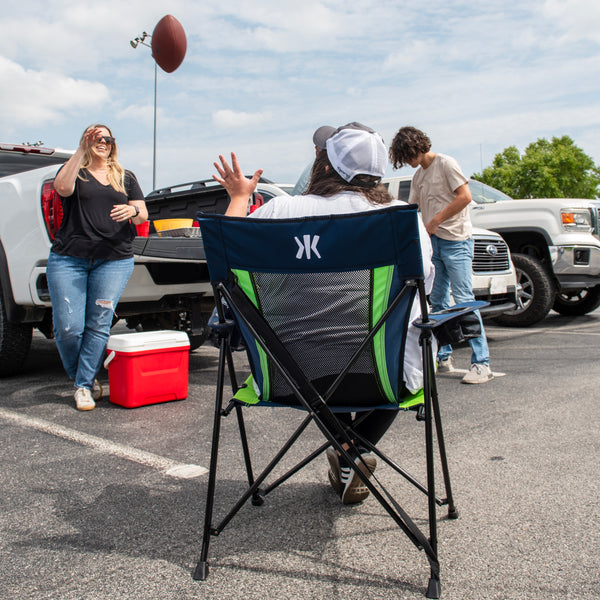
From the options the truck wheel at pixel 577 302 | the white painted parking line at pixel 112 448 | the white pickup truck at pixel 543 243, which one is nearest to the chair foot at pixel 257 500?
the white painted parking line at pixel 112 448

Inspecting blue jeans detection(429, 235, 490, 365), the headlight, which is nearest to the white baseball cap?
blue jeans detection(429, 235, 490, 365)

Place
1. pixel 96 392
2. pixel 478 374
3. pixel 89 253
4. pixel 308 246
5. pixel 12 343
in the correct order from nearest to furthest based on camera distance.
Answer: pixel 308 246 < pixel 89 253 < pixel 96 392 < pixel 12 343 < pixel 478 374

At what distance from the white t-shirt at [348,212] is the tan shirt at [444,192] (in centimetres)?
277

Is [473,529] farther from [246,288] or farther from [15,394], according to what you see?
[15,394]

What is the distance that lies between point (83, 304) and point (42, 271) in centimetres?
44

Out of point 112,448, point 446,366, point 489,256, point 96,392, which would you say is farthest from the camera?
point 489,256

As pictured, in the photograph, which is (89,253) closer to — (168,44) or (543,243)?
(168,44)

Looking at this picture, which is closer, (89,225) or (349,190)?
(349,190)

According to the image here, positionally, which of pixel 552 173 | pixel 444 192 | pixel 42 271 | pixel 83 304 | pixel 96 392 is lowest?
pixel 96 392

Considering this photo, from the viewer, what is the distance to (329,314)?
2150 mm

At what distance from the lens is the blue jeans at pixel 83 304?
4207mm

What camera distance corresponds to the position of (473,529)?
2.40 m

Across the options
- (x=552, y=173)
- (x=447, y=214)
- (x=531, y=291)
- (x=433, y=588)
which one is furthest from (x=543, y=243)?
(x=552, y=173)

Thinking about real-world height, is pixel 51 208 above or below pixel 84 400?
above
